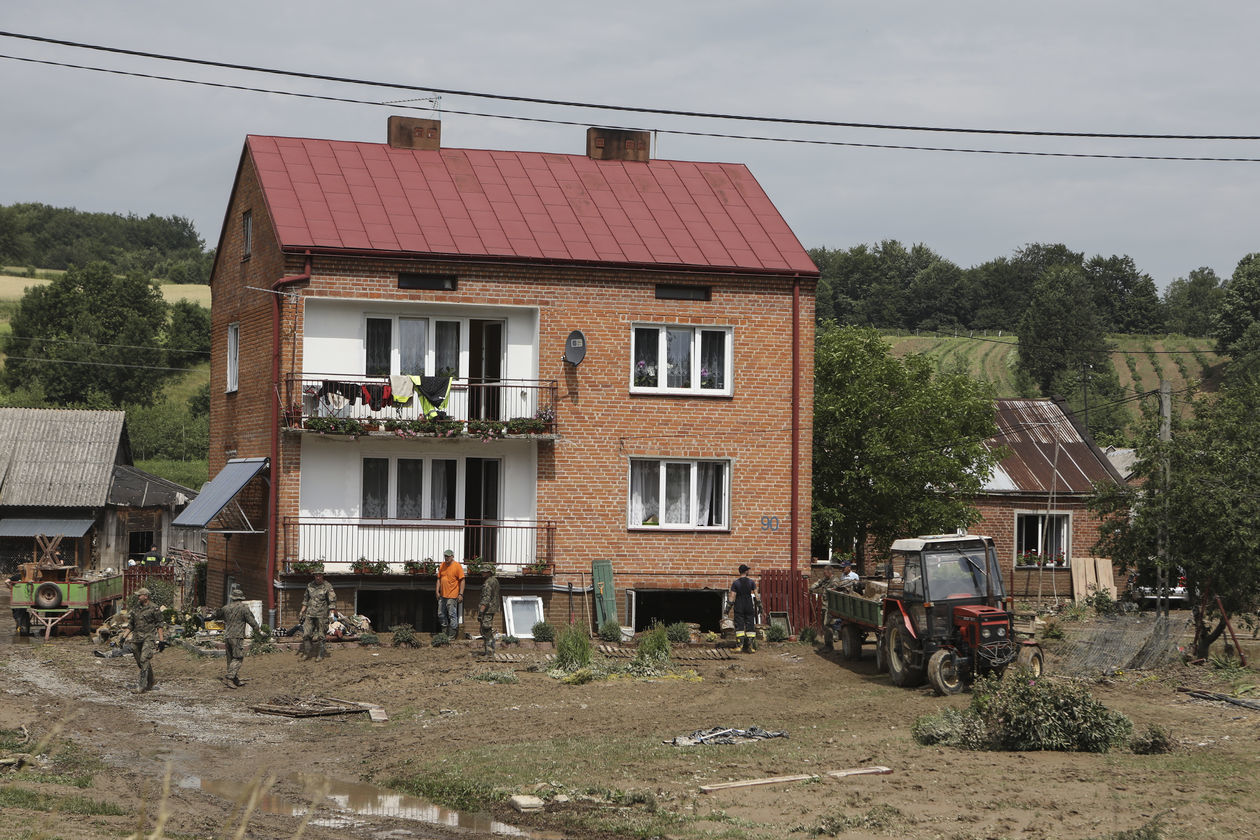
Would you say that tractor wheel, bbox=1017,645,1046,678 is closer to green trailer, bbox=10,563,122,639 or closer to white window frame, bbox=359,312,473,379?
white window frame, bbox=359,312,473,379

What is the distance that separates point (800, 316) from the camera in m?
27.1

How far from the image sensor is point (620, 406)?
26.3 m

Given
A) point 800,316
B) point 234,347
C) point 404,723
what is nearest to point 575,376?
point 800,316

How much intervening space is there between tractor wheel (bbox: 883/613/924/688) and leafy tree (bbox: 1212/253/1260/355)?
78.1 m

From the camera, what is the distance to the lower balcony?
2492 cm

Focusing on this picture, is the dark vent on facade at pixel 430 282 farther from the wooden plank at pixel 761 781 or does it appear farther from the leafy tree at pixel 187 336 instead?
the leafy tree at pixel 187 336

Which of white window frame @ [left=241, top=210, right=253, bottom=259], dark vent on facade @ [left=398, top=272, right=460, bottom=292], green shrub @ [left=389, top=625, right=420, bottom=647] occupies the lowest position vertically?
green shrub @ [left=389, top=625, right=420, bottom=647]

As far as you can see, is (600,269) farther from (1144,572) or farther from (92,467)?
(92,467)

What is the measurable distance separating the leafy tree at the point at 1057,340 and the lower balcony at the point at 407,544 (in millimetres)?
69496

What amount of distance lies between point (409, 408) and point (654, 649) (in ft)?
22.6

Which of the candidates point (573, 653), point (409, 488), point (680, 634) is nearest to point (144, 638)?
point (573, 653)

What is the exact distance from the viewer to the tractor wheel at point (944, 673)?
18.7 m

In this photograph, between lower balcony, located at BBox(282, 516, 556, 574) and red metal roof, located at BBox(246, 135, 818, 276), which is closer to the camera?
lower balcony, located at BBox(282, 516, 556, 574)

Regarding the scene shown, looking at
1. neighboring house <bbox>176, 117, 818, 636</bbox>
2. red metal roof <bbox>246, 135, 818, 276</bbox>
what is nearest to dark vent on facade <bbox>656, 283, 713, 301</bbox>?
neighboring house <bbox>176, 117, 818, 636</bbox>
